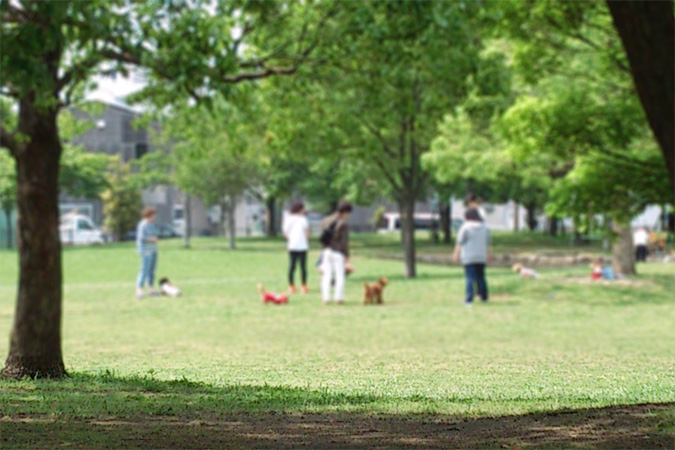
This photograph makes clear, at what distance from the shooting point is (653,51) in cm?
732

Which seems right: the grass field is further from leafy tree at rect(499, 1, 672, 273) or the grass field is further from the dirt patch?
leafy tree at rect(499, 1, 672, 273)

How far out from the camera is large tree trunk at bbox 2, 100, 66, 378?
28.3ft

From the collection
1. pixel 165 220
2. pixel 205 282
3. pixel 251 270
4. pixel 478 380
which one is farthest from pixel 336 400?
pixel 165 220

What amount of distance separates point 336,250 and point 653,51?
1261 centimetres

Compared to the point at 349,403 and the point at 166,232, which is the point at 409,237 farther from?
the point at 166,232

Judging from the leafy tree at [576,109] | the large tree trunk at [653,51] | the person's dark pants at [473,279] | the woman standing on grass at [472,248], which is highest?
the leafy tree at [576,109]

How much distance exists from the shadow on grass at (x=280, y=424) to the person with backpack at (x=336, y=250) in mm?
14061

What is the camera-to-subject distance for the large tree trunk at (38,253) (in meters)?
8.63

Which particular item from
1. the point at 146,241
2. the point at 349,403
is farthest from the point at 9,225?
the point at 349,403

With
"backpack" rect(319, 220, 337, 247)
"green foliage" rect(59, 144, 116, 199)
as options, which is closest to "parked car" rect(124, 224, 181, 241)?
"green foliage" rect(59, 144, 116, 199)

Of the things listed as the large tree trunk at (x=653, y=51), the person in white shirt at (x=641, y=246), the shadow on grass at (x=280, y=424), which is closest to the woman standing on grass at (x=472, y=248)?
the large tree trunk at (x=653, y=51)

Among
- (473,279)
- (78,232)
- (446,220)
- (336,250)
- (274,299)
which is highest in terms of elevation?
(446,220)

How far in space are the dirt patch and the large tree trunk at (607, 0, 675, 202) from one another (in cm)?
312

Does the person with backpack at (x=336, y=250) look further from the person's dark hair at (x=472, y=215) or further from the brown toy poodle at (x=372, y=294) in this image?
the person's dark hair at (x=472, y=215)
